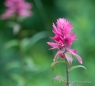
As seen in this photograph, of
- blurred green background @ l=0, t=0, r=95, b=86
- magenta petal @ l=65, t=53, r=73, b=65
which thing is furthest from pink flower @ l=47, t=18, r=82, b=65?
blurred green background @ l=0, t=0, r=95, b=86


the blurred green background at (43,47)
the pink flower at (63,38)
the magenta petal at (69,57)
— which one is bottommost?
the magenta petal at (69,57)

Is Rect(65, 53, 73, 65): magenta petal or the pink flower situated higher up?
the pink flower

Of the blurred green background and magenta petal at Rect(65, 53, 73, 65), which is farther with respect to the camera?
the blurred green background

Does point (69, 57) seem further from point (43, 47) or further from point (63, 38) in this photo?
point (43, 47)

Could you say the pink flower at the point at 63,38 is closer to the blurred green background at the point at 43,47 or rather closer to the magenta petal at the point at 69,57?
the magenta petal at the point at 69,57

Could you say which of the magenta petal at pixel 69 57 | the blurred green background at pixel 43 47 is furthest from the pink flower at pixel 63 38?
the blurred green background at pixel 43 47

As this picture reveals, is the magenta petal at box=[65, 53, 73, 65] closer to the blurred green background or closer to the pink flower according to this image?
the pink flower

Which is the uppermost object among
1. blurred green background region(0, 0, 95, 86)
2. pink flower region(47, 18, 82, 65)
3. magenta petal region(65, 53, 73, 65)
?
blurred green background region(0, 0, 95, 86)

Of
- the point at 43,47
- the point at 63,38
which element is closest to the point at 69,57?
the point at 63,38

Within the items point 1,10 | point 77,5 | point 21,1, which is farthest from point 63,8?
point 21,1
